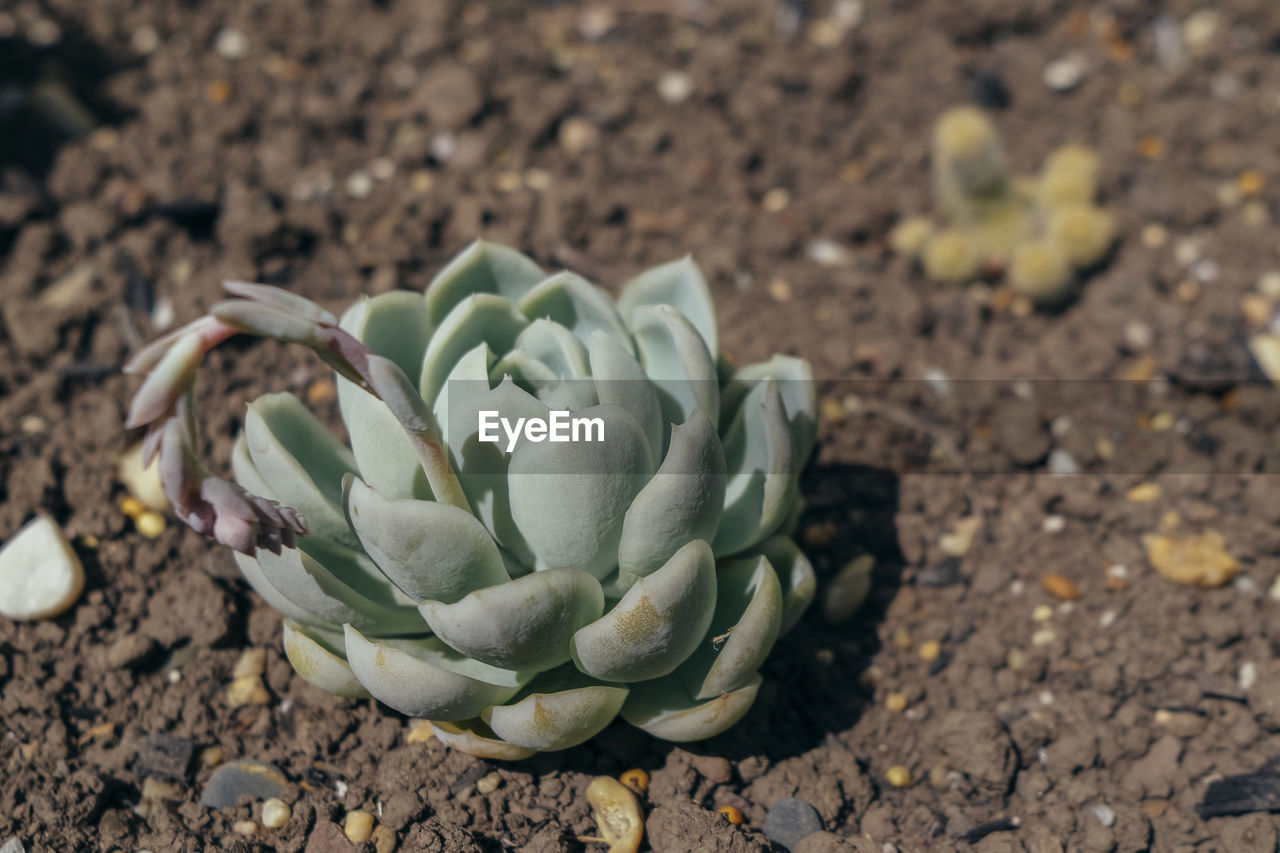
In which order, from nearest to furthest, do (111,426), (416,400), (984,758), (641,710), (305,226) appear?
1. (416,400)
2. (641,710)
3. (984,758)
4. (111,426)
5. (305,226)

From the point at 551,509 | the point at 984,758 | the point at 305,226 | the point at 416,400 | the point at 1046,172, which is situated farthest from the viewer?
the point at 1046,172

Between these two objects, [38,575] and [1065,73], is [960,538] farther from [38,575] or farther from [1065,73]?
[38,575]

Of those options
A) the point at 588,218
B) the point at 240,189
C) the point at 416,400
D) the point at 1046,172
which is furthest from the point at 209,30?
the point at 1046,172

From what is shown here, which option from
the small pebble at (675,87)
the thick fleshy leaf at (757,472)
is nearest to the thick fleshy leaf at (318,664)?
the thick fleshy leaf at (757,472)

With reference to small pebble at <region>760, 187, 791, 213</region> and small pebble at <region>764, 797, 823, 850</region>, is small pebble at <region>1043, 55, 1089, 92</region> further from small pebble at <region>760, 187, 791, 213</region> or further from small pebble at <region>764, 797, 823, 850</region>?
small pebble at <region>764, 797, 823, 850</region>

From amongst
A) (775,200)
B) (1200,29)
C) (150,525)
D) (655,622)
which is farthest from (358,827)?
(1200,29)

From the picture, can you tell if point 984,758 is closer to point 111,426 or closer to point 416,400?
point 416,400

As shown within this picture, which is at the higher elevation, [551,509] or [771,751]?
[551,509]
